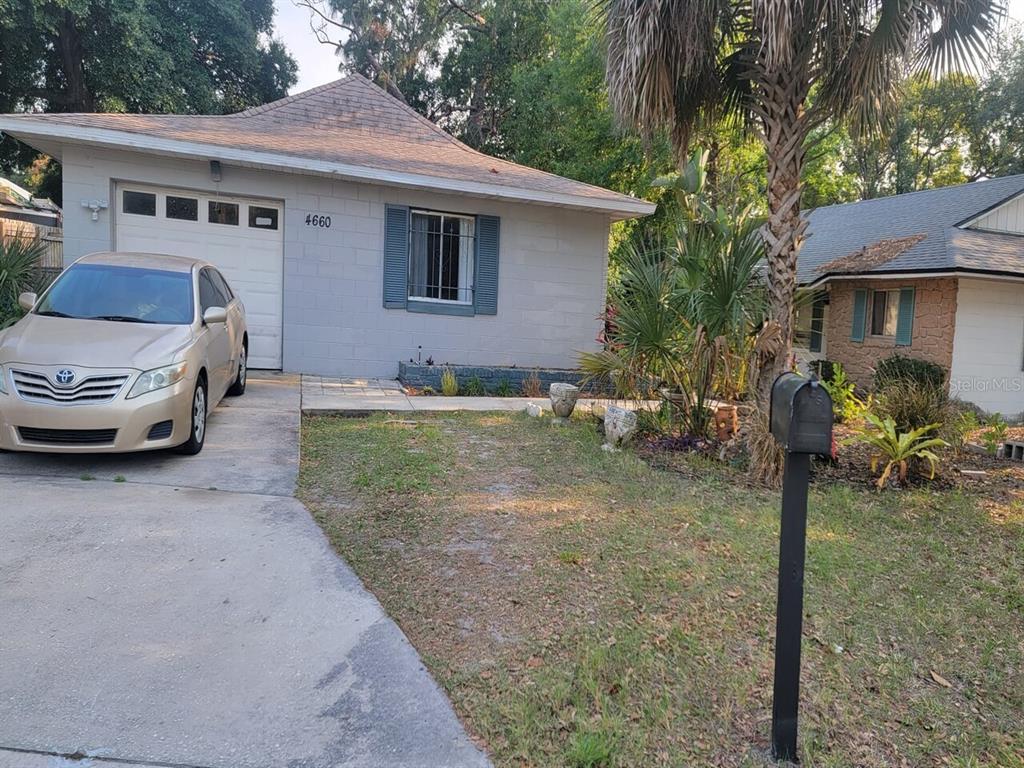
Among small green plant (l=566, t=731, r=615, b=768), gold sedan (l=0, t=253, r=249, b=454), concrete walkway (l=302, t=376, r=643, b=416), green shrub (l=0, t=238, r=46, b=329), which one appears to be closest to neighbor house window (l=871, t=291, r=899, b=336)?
concrete walkway (l=302, t=376, r=643, b=416)

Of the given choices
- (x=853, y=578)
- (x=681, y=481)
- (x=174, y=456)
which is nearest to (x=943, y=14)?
(x=681, y=481)

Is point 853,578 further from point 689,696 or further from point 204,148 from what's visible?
point 204,148

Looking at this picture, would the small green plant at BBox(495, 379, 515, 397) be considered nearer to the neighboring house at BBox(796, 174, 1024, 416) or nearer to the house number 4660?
the house number 4660

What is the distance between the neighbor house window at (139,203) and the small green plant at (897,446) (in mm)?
9870

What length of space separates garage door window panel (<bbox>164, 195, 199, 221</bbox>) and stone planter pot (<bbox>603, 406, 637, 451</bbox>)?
23.1ft

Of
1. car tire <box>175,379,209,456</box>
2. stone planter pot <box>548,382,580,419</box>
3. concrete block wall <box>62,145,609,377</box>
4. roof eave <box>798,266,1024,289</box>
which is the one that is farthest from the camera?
roof eave <box>798,266,1024,289</box>

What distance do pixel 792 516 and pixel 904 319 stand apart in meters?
14.5

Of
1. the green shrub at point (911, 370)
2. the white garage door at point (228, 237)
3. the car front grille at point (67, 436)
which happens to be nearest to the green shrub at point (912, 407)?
the green shrub at point (911, 370)

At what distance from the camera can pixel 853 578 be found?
431 cm

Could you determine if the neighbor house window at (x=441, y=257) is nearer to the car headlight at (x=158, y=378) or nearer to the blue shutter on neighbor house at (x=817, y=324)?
the car headlight at (x=158, y=378)

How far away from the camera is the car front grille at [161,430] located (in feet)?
Result: 17.9

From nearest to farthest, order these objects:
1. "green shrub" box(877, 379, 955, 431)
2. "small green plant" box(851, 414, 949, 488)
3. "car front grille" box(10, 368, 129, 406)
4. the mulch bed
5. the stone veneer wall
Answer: "car front grille" box(10, 368, 129, 406) < "small green plant" box(851, 414, 949, 488) < the mulch bed < "green shrub" box(877, 379, 955, 431) < the stone veneer wall

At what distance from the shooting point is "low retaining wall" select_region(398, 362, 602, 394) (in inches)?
423

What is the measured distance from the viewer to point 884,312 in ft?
51.3
